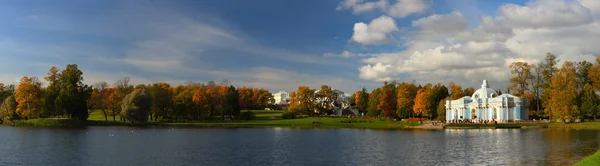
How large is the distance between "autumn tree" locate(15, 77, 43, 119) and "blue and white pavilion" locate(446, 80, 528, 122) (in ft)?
230

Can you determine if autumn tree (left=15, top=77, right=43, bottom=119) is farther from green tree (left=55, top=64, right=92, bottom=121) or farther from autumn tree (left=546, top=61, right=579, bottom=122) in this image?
autumn tree (left=546, top=61, right=579, bottom=122)

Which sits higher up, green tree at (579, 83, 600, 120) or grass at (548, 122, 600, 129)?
green tree at (579, 83, 600, 120)

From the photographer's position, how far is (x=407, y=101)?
93500 millimetres

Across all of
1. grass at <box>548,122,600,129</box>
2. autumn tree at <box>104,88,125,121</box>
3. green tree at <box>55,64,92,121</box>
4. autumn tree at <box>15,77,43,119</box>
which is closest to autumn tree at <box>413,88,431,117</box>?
grass at <box>548,122,600,129</box>

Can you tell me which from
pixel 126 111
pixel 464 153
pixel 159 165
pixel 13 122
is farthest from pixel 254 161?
pixel 13 122

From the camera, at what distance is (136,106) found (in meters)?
79.8

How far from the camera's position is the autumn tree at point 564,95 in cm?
7162

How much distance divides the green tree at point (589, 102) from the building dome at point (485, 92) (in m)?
19.6

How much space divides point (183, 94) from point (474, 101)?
2116 inches

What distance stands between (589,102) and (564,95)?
4.01 metres

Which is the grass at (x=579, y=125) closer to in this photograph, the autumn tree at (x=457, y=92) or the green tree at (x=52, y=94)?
the autumn tree at (x=457, y=92)

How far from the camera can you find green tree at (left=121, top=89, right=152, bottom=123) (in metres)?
79.4

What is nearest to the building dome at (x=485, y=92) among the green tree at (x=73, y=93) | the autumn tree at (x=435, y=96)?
the autumn tree at (x=435, y=96)

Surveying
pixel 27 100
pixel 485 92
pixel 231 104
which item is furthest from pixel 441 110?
pixel 27 100
